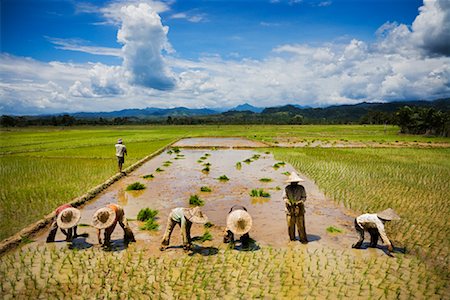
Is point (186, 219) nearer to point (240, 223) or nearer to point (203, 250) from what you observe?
point (203, 250)

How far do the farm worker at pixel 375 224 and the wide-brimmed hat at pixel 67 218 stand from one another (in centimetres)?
591

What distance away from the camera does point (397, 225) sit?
790 cm

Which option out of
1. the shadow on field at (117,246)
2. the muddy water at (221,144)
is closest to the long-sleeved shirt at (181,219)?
the shadow on field at (117,246)

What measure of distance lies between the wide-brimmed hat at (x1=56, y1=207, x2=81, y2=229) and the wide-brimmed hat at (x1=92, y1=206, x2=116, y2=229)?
436 mm

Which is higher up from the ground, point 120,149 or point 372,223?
point 120,149

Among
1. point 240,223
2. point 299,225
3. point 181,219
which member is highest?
point 181,219

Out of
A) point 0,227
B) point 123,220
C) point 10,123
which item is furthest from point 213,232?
point 10,123

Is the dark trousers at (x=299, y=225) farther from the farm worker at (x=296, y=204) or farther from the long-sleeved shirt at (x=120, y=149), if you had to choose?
the long-sleeved shirt at (x=120, y=149)

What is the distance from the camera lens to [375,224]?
6.17 metres

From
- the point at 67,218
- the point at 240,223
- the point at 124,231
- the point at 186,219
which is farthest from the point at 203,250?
the point at 67,218

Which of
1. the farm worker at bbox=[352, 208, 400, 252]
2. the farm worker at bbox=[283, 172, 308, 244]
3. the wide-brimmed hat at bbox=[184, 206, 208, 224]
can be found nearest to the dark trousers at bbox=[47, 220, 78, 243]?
the wide-brimmed hat at bbox=[184, 206, 208, 224]

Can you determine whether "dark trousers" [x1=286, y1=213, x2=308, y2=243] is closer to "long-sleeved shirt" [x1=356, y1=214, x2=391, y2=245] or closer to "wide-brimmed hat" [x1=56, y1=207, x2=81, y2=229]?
"long-sleeved shirt" [x1=356, y1=214, x2=391, y2=245]

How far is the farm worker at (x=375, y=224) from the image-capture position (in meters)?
6.00

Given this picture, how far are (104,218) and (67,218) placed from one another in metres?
0.83
